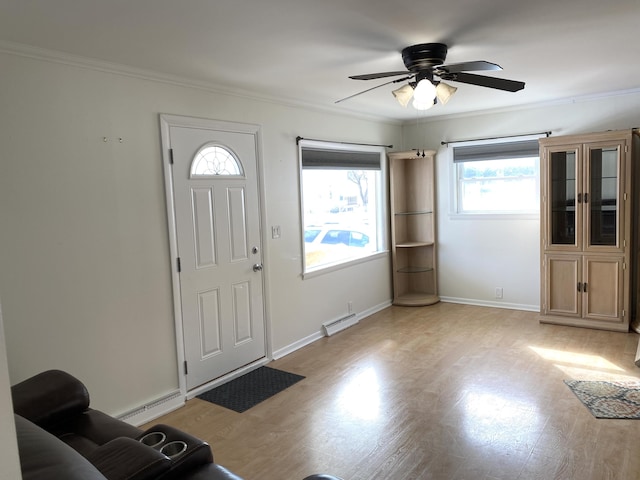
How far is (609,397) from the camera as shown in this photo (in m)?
3.35

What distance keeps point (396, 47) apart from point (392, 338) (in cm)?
294

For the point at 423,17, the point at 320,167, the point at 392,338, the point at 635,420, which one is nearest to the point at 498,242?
the point at 392,338

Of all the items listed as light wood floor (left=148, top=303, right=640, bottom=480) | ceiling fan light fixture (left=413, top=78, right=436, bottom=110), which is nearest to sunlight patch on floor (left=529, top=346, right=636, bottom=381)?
light wood floor (left=148, top=303, right=640, bottom=480)

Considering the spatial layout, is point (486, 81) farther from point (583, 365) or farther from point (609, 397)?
point (583, 365)

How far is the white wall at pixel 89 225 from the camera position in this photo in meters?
2.66

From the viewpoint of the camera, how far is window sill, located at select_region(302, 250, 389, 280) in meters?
4.85

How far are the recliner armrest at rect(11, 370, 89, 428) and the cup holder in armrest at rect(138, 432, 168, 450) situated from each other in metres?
0.51

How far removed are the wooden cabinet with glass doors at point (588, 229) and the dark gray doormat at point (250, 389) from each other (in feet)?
9.79

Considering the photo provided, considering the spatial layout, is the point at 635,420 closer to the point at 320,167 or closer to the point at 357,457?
→ the point at 357,457

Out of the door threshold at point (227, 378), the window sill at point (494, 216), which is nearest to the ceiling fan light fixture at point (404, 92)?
the door threshold at point (227, 378)

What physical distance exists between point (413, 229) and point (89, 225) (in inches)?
175

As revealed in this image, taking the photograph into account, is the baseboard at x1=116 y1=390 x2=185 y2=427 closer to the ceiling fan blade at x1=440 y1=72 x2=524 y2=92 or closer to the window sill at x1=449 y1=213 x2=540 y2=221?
the ceiling fan blade at x1=440 y1=72 x2=524 y2=92

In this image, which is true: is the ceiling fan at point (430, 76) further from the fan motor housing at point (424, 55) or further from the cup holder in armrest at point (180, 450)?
the cup holder in armrest at point (180, 450)

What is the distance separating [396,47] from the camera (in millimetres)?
2941
